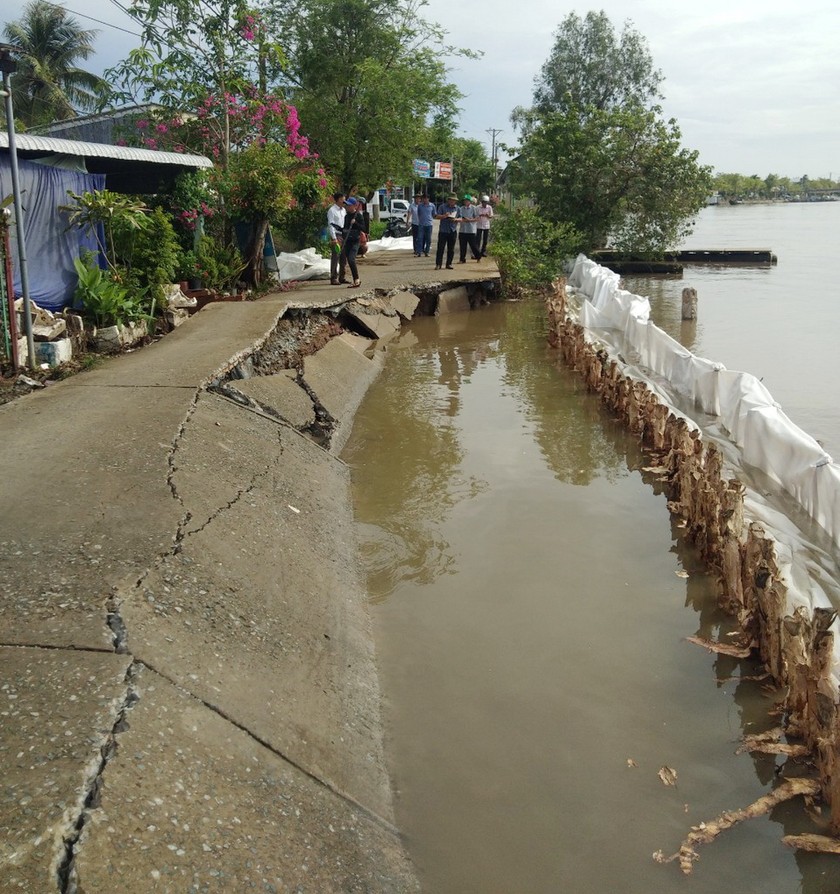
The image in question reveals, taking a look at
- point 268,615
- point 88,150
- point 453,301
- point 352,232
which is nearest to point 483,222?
point 453,301

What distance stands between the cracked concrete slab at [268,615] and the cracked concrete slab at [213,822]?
0.52ft

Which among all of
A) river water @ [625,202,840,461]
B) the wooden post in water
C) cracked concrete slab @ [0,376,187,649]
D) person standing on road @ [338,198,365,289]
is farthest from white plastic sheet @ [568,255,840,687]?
person standing on road @ [338,198,365,289]

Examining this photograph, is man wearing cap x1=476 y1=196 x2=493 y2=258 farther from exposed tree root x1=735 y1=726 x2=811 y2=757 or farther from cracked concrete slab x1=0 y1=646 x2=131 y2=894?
cracked concrete slab x1=0 y1=646 x2=131 y2=894

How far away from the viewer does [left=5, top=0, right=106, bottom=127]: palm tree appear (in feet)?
103

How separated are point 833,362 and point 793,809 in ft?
36.9

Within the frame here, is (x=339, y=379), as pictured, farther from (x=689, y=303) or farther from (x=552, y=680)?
(x=689, y=303)

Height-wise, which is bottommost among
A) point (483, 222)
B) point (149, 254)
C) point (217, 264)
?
point (217, 264)

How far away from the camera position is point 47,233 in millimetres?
9234

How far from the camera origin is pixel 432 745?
3.91 meters

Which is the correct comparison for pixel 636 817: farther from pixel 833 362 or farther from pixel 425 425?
pixel 833 362

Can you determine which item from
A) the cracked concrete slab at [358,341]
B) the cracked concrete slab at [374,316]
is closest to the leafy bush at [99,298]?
the cracked concrete slab at [358,341]

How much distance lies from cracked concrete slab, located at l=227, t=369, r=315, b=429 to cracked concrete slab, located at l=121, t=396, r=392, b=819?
1.47 metres

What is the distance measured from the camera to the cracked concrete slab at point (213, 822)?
2.45 metres

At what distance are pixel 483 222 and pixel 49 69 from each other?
2215 cm
